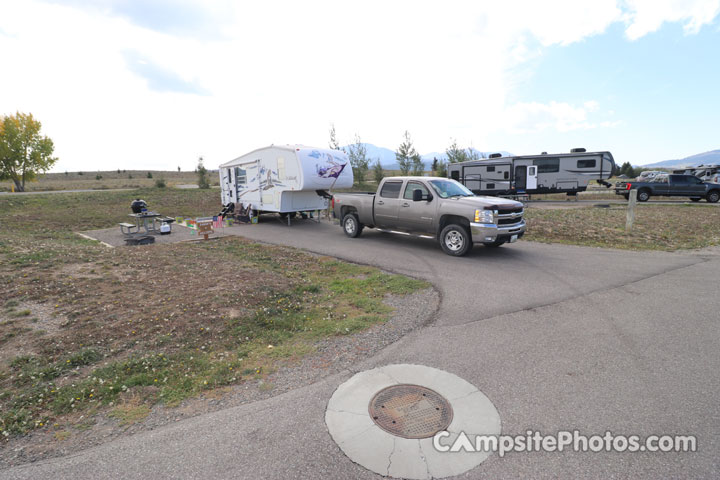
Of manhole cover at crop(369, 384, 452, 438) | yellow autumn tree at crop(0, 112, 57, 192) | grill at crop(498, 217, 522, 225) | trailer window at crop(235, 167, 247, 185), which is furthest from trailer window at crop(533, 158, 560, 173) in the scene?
yellow autumn tree at crop(0, 112, 57, 192)

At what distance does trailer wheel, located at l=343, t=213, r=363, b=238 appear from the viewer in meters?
11.8

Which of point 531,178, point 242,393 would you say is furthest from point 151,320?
point 531,178

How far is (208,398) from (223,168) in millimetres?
16298

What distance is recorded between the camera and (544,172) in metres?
23.0

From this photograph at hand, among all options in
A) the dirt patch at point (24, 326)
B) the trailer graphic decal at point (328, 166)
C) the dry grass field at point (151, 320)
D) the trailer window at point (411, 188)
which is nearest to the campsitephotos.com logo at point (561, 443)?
the dry grass field at point (151, 320)

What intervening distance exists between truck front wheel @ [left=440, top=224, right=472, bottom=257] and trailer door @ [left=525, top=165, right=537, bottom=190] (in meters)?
16.9

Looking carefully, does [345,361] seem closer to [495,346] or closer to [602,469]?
[495,346]

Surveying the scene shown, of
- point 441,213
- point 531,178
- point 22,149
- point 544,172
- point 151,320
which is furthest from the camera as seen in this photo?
point 22,149

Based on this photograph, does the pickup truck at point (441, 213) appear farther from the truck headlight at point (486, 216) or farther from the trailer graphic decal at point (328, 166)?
the trailer graphic decal at point (328, 166)

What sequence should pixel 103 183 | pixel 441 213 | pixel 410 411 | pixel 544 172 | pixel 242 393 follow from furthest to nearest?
pixel 103 183
pixel 544 172
pixel 441 213
pixel 242 393
pixel 410 411

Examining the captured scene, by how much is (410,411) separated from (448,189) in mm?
7663

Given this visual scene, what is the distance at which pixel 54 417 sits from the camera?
316 cm

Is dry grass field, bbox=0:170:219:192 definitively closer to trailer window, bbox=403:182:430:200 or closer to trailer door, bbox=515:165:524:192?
trailer door, bbox=515:165:524:192

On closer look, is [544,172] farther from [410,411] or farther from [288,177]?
[410,411]
